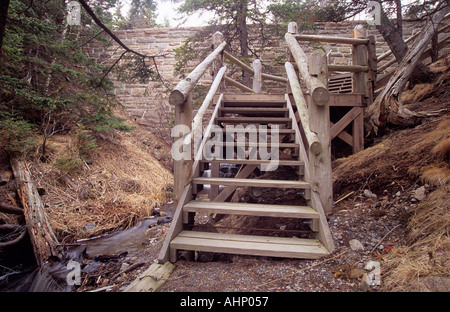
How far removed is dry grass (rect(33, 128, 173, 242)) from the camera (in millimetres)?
4094

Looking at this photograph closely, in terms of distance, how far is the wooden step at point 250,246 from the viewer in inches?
79.2

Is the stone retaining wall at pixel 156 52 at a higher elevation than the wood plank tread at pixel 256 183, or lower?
higher

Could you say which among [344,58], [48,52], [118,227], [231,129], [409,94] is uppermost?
[344,58]

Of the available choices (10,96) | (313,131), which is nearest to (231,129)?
(313,131)

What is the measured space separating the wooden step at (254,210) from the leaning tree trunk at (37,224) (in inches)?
84.1

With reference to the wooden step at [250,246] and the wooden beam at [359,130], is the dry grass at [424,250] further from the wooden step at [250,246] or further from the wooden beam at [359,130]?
the wooden beam at [359,130]

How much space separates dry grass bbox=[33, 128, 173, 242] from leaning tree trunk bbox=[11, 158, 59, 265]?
460mm

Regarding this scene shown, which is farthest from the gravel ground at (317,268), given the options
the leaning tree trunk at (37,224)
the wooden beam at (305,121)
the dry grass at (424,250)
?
the leaning tree trunk at (37,224)

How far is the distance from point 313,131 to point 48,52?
6.18 metres

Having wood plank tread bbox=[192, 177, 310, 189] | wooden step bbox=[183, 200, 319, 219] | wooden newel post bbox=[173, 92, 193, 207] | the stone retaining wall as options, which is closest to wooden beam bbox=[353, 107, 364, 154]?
wood plank tread bbox=[192, 177, 310, 189]

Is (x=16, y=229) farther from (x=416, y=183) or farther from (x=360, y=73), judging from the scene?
(x=360, y=73)

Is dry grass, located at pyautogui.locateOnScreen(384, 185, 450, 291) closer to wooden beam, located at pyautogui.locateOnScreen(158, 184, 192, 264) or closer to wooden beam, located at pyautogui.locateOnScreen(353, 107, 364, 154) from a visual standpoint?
wooden beam, located at pyautogui.locateOnScreen(158, 184, 192, 264)
